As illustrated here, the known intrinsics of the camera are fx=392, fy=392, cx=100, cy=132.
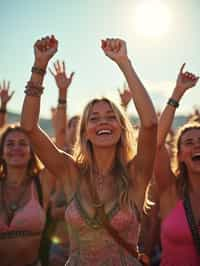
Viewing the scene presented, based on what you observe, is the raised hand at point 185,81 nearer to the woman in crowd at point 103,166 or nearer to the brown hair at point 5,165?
the woman in crowd at point 103,166

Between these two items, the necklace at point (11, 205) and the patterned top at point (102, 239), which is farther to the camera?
the necklace at point (11, 205)

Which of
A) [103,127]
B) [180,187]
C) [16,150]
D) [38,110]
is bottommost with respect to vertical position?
[180,187]

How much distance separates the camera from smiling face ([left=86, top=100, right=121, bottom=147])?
2998mm

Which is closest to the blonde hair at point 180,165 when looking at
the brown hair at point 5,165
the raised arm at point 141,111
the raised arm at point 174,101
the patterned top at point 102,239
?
the raised arm at point 174,101

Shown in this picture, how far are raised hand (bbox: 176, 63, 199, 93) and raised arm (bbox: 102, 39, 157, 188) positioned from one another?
1056mm

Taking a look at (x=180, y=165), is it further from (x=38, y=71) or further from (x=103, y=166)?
(x=38, y=71)

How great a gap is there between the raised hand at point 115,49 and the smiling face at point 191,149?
4.31 feet

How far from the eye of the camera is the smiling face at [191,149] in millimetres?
3707

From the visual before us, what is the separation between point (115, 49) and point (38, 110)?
2.39 ft

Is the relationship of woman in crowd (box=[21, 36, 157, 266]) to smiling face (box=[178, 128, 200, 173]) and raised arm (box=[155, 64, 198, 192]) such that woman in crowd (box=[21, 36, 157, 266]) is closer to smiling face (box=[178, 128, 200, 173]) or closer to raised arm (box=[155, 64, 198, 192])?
raised arm (box=[155, 64, 198, 192])

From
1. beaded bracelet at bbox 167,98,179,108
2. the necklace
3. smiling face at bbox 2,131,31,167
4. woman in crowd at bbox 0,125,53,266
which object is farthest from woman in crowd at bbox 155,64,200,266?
smiling face at bbox 2,131,31,167

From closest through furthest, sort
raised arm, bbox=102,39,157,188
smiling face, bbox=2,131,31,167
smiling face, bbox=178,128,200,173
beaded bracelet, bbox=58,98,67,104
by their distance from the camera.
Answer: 1. raised arm, bbox=102,39,157,188
2. smiling face, bbox=178,128,200,173
3. smiling face, bbox=2,131,31,167
4. beaded bracelet, bbox=58,98,67,104

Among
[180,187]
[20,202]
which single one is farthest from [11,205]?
[180,187]

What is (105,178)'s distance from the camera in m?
3.04
